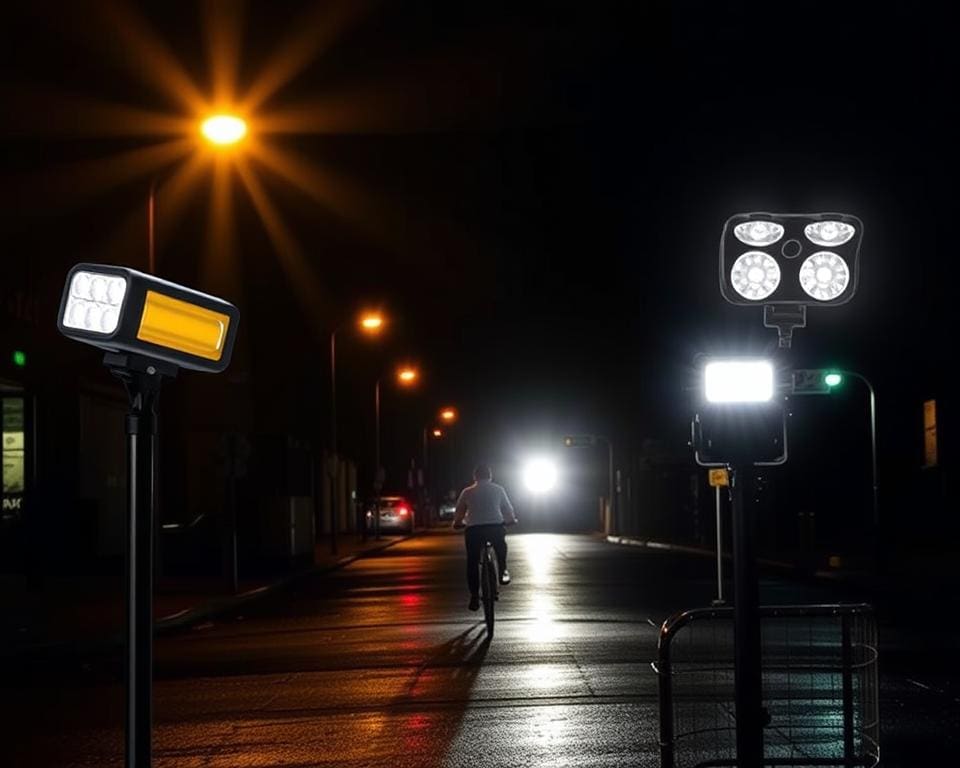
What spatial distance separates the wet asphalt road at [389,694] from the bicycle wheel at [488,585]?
26 cm

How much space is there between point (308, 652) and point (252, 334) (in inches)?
1709

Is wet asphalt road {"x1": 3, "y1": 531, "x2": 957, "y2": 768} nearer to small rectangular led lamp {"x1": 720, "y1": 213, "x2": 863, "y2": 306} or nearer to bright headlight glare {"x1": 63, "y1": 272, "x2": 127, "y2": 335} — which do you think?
small rectangular led lamp {"x1": 720, "y1": 213, "x2": 863, "y2": 306}

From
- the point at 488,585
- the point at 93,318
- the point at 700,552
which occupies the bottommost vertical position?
the point at 700,552

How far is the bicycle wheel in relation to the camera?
17.1m

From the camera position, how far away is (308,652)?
1589 centimetres

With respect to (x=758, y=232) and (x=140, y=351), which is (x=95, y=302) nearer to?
(x=140, y=351)

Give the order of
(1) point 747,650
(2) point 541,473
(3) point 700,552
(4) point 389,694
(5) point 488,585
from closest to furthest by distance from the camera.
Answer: (1) point 747,650, (4) point 389,694, (5) point 488,585, (3) point 700,552, (2) point 541,473

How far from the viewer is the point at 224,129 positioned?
1853 cm

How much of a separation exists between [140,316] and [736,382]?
3.73 m

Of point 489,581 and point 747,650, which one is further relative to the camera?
point 489,581

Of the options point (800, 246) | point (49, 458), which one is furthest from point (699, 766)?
point (49, 458)

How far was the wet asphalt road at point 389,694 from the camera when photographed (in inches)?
382

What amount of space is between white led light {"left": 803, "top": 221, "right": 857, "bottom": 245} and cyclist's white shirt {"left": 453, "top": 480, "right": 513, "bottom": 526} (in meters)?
10.3

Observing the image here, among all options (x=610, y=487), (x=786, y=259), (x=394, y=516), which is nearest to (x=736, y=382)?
(x=786, y=259)
